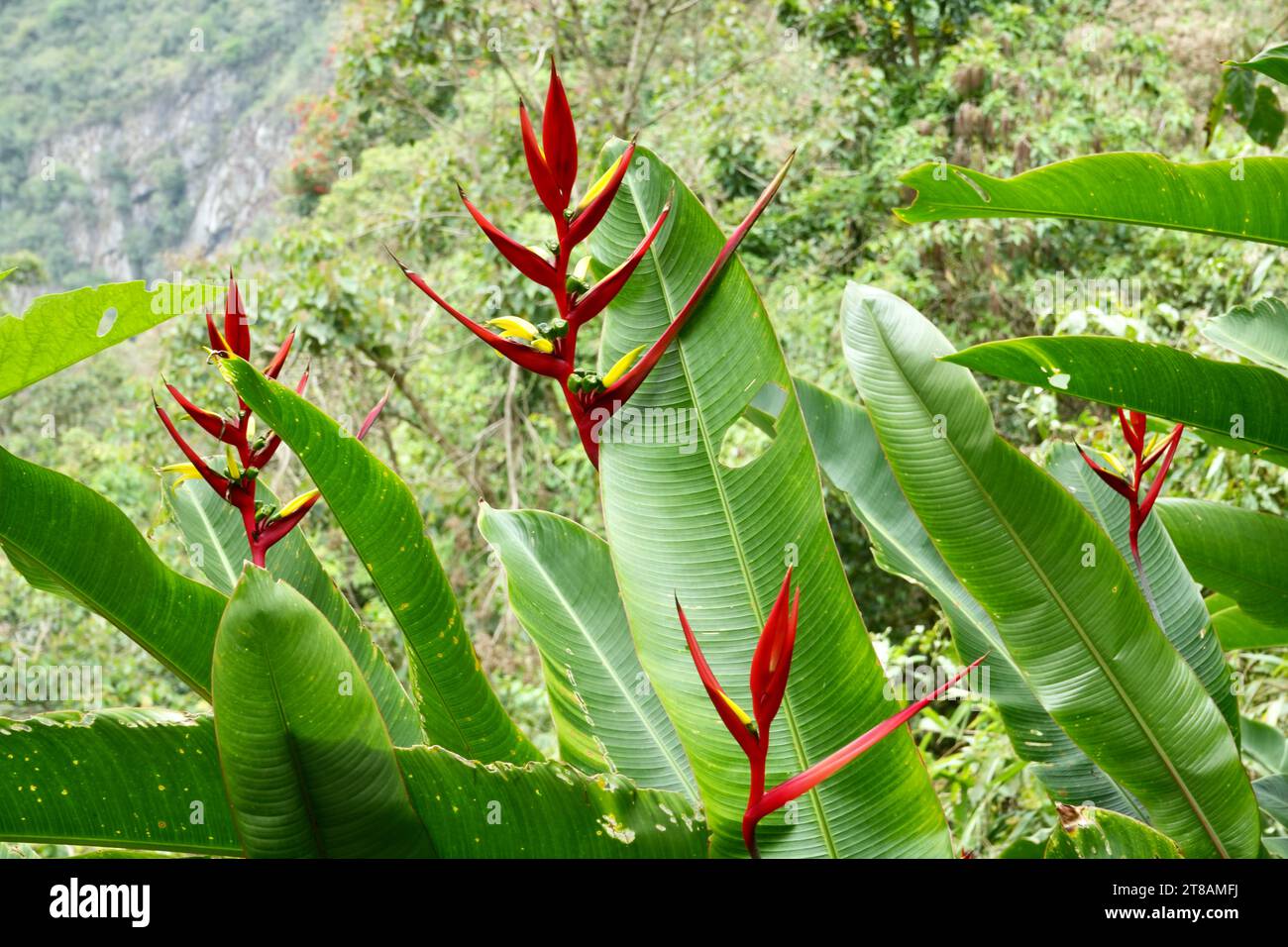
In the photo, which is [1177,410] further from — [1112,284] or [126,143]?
[126,143]

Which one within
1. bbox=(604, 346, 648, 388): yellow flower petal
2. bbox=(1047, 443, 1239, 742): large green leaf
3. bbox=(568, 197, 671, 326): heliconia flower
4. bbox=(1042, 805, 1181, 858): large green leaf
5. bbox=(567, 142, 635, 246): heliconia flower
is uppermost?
bbox=(567, 142, 635, 246): heliconia flower

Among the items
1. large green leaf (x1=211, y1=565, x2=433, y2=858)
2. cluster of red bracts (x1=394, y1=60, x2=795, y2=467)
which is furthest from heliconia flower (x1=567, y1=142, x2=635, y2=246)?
large green leaf (x1=211, y1=565, x2=433, y2=858)

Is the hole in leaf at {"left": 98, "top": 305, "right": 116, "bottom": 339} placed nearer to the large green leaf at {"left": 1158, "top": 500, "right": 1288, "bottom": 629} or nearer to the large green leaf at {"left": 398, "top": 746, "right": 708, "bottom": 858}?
the large green leaf at {"left": 398, "top": 746, "right": 708, "bottom": 858}

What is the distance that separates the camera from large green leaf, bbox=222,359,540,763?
56 cm

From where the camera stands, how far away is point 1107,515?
96cm

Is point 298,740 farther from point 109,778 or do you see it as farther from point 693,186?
point 693,186

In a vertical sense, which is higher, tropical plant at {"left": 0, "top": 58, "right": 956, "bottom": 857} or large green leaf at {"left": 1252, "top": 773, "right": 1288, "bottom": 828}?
tropical plant at {"left": 0, "top": 58, "right": 956, "bottom": 857}

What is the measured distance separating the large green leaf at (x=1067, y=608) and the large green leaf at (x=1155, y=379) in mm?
60

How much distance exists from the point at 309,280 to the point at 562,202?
4.06 meters

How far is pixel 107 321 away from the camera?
598 millimetres

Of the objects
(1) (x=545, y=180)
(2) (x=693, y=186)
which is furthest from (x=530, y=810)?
(2) (x=693, y=186)

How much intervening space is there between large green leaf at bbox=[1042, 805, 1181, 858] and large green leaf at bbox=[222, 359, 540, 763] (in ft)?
1.22

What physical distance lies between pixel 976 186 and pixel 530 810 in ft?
1.93

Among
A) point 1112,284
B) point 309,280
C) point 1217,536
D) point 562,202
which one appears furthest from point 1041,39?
point 562,202
